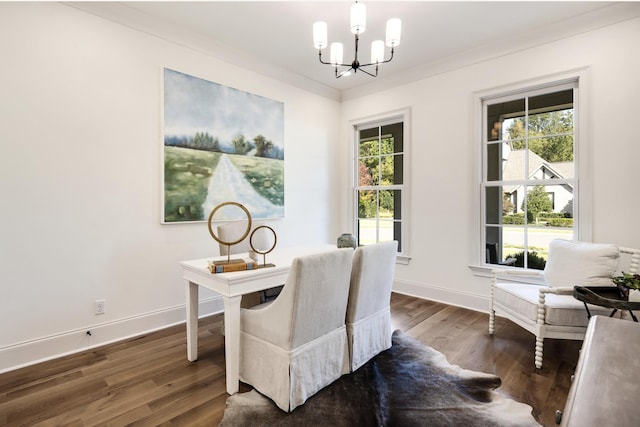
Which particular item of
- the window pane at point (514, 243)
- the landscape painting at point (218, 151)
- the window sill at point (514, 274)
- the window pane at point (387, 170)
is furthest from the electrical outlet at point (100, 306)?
the window pane at point (514, 243)

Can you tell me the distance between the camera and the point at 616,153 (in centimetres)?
272

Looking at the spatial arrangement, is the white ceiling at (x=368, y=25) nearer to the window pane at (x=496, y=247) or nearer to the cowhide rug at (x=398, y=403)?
the window pane at (x=496, y=247)

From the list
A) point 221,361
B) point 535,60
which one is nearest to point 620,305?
point 535,60

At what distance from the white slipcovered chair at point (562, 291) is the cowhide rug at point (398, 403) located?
1.98 feet

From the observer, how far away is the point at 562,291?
2.22 m

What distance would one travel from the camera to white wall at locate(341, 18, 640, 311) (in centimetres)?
268

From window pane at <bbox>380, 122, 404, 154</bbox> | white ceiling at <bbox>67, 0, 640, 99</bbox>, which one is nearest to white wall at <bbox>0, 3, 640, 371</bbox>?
white ceiling at <bbox>67, 0, 640, 99</bbox>

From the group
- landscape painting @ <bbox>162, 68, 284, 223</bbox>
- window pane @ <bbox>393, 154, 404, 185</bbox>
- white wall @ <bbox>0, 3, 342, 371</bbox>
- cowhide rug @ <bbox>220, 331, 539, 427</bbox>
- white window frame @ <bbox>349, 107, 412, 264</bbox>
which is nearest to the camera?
cowhide rug @ <bbox>220, 331, 539, 427</bbox>

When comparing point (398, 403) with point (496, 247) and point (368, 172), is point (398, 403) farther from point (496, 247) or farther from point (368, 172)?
point (368, 172)

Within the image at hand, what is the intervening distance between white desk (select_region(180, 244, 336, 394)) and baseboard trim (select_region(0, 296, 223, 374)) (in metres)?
0.82

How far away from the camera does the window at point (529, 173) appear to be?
3.06 m

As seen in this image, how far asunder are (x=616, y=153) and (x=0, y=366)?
16.7 ft

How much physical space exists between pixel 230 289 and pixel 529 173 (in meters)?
3.19

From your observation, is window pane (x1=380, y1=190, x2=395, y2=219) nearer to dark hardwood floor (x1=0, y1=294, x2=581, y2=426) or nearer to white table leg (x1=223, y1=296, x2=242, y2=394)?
dark hardwood floor (x1=0, y1=294, x2=581, y2=426)
